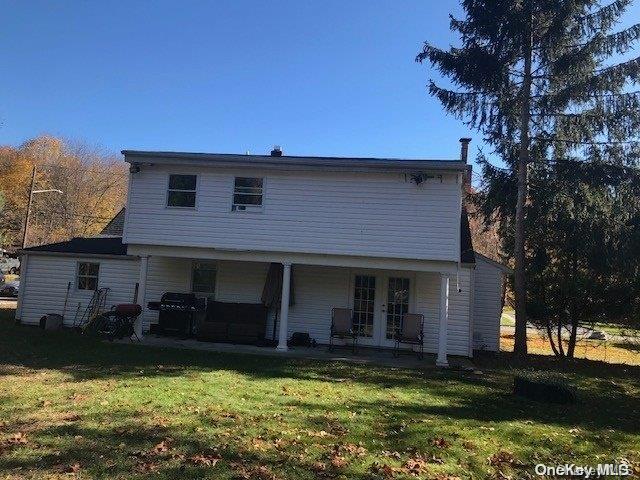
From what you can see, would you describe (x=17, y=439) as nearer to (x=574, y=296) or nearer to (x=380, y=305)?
(x=380, y=305)

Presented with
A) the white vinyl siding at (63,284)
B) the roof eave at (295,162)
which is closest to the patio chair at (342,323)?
the roof eave at (295,162)

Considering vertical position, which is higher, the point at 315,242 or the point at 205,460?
the point at 315,242

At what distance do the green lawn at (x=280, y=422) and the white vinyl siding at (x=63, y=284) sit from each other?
4759 millimetres

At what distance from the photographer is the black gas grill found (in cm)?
1333

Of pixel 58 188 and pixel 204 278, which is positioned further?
pixel 58 188

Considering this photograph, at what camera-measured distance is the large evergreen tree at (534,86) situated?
13.4m

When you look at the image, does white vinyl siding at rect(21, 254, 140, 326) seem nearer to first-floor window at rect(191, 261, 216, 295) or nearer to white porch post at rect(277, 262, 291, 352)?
first-floor window at rect(191, 261, 216, 295)

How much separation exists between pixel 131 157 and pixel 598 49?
1316 centimetres

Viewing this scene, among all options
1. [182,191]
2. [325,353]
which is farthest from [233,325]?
[182,191]

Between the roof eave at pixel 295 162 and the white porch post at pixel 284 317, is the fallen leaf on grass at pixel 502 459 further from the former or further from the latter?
the roof eave at pixel 295 162

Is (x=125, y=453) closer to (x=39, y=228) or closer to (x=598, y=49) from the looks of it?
(x=598, y=49)

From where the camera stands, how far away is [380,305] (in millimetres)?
13773

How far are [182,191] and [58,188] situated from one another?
4300 centimetres

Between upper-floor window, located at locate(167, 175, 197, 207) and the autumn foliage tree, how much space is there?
129ft
